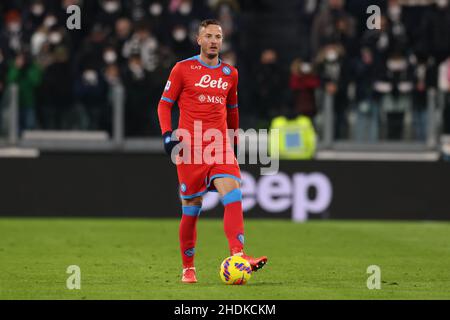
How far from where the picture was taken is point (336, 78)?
18781 millimetres

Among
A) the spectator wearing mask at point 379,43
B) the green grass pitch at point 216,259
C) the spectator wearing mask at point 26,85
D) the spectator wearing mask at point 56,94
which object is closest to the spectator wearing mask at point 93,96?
the spectator wearing mask at point 56,94

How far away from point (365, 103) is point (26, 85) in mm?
5622

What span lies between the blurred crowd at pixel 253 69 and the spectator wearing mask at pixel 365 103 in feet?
0.05

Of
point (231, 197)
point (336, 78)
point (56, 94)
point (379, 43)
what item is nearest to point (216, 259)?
point (231, 197)

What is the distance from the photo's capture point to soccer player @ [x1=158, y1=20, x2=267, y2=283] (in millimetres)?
9992

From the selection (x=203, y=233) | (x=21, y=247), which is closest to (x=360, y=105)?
(x=203, y=233)

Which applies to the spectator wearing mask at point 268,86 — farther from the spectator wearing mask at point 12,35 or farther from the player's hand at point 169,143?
the player's hand at point 169,143

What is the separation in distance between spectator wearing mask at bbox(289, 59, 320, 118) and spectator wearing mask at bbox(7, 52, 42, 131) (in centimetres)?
423

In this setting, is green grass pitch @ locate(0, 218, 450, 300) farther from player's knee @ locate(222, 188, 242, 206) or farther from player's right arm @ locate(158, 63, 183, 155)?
player's right arm @ locate(158, 63, 183, 155)

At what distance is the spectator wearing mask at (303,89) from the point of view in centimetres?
1850

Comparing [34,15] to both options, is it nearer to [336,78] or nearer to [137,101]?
[137,101]

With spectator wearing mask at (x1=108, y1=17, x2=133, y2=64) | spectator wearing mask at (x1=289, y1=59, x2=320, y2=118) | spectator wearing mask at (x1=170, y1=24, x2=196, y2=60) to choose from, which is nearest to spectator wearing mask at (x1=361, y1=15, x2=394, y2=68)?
spectator wearing mask at (x1=289, y1=59, x2=320, y2=118)

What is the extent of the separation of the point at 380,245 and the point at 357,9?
6.53m
